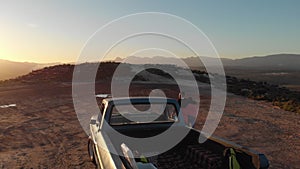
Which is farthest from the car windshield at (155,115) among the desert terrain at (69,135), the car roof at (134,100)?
the desert terrain at (69,135)

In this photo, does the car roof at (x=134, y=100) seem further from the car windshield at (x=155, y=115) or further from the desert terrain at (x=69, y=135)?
the desert terrain at (x=69, y=135)

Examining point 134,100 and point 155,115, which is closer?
point 134,100

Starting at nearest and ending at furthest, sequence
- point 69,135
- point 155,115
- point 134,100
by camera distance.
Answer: point 134,100 < point 155,115 < point 69,135

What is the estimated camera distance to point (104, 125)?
5.02 metres

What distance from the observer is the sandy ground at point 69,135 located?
6844 millimetres

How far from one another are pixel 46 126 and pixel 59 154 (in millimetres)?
3648

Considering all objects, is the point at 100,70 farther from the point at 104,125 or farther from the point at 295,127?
the point at 104,125

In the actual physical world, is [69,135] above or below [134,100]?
below

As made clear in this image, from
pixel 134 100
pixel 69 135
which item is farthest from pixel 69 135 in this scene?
pixel 134 100

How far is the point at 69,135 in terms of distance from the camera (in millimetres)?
9281

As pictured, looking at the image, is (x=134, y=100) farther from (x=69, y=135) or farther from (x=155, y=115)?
(x=69, y=135)

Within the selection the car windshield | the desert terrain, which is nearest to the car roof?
the car windshield

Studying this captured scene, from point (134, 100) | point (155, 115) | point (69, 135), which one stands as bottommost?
point (69, 135)

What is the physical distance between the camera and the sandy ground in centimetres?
684
